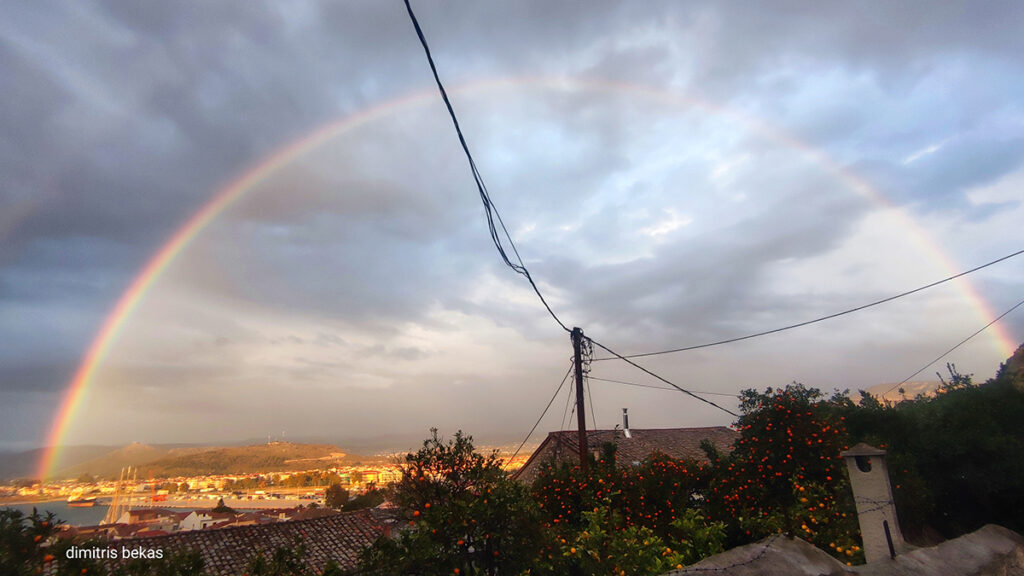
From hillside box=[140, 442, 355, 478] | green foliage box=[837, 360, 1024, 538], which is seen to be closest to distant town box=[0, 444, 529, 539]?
hillside box=[140, 442, 355, 478]

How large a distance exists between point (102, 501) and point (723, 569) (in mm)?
183318

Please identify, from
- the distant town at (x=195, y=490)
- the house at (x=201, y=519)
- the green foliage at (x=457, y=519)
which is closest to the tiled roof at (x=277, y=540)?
the green foliage at (x=457, y=519)

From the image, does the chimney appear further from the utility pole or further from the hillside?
the hillside

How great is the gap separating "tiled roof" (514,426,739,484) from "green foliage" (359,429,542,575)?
985 inches

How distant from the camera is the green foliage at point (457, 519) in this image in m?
5.39

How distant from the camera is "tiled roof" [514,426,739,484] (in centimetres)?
3259

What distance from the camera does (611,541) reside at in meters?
7.70

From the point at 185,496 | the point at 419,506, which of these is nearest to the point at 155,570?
the point at 419,506

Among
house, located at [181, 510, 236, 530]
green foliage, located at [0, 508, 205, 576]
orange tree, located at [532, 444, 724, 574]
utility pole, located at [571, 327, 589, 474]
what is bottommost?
house, located at [181, 510, 236, 530]

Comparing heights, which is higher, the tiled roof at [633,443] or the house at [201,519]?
the tiled roof at [633,443]

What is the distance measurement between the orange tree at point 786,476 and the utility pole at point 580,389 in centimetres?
382

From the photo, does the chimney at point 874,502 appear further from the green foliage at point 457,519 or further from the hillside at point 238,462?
the hillside at point 238,462

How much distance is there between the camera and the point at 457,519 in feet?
18.6

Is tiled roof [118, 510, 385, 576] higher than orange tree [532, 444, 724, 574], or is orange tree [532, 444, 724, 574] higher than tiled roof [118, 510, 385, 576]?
orange tree [532, 444, 724, 574]
